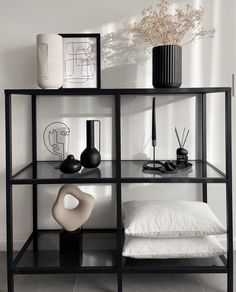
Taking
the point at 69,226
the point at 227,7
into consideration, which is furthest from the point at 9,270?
the point at 227,7

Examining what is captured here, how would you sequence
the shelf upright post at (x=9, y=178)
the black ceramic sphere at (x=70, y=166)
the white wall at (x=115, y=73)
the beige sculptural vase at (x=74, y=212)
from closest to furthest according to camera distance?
1. the shelf upright post at (x=9, y=178)
2. the black ceramic sphere at (x=70, y=166)
3. the beige sculptural vase at (x=74, y=212)
4. the white wall at (x=115, y=73)

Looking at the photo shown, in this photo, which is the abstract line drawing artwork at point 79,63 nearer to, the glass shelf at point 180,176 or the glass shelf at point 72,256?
the glass shelf at point 180,176

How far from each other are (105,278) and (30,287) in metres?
0.35

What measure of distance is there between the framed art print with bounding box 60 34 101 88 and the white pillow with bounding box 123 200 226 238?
0.69 metres

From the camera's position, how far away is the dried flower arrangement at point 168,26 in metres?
1.98

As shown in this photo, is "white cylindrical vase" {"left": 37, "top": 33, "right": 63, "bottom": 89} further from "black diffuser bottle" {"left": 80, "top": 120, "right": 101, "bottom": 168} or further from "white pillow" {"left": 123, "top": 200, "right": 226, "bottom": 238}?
"white pillow" {"left": 123, "top": 200, "right": 226, "bottom": 238}

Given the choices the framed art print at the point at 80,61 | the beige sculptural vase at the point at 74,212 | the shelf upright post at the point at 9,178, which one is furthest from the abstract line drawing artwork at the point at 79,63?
the beige sculptural vase at the point at 74,212

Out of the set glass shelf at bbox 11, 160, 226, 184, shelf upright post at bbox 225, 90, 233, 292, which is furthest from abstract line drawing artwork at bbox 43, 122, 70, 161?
shelf upright post at bbox 225, 90, 233, 292

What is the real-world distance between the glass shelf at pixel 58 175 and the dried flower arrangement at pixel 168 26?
26.4 inches

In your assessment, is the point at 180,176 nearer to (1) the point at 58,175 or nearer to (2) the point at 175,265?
(2) the point at 175,265

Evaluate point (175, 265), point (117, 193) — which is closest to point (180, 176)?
point (117, 193)

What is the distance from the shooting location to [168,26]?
197 centimetres

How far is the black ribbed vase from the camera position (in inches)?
73.4

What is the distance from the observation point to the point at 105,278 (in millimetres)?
1988
